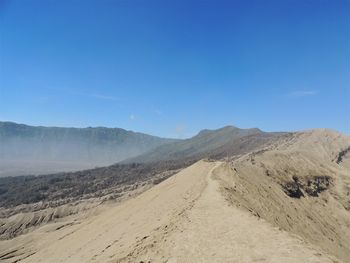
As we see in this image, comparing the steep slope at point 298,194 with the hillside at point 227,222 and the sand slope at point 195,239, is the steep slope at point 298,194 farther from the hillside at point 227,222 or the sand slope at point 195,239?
the sand slope at point 195,239

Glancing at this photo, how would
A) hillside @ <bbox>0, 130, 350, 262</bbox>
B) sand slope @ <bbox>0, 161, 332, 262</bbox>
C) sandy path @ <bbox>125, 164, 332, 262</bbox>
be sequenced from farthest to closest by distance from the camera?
hillside @ <bbox>0, 130, 350, 262</bbox> → sand slope @ <bbox>0, 161, 332, 262</bbox> → sandy path @ <bbox>125, 164, 332, 262</bbox>

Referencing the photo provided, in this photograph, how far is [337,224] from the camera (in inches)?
1449

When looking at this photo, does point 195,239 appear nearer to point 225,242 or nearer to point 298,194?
point 225,242

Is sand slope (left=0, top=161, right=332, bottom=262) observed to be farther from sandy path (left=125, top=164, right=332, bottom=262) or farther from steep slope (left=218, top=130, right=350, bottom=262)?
steep slope (left=218, top=130, right=350, bottom=262)

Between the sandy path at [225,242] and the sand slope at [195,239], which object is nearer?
the sandy path at [225,242]

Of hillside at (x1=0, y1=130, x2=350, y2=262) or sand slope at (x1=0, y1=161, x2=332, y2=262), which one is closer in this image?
sand slope at (x1=0, y1=161, x2=332, y2=262)

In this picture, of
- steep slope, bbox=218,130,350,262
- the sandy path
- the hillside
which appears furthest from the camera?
steep slope, bbox=218,130,350,262

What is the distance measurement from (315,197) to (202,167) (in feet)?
47.3

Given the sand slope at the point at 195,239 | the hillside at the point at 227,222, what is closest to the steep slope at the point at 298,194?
the hillside at the point at 227,222

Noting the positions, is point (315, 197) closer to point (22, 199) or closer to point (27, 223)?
point (27, 223)

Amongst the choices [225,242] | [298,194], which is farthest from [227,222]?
[298,194]

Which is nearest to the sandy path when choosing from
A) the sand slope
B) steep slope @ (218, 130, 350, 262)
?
the sand slope

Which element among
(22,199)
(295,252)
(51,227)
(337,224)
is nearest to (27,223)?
(51,227)

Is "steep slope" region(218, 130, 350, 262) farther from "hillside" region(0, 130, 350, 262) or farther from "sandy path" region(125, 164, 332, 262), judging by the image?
"sandy path" region(125, 164, 332, 262)
